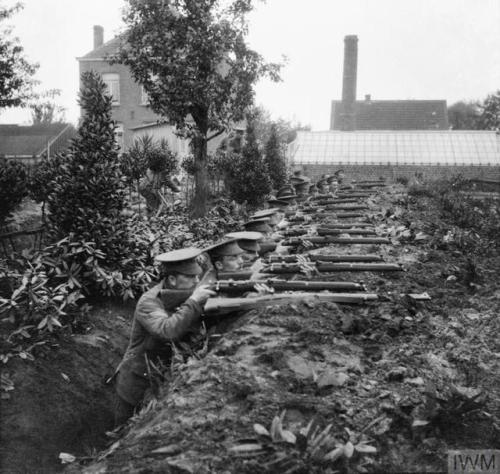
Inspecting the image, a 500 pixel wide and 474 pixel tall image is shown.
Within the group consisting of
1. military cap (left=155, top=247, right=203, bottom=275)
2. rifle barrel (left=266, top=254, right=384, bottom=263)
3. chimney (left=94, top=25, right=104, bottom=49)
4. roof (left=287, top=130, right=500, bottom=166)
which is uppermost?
chimney (left=94, top=25, right=104, bottom=49)

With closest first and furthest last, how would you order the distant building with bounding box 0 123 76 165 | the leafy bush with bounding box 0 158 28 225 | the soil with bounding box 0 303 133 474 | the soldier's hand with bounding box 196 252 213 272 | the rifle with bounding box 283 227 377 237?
the soil with bounding box 0 303 133 474, the soldier's hand with bounding box 196 252 213 272, the rifle with bounding box 283 227 377 237, the leafy bush with bounding box 0 158 28 225, the distant building with bounding box 0 123 76 165

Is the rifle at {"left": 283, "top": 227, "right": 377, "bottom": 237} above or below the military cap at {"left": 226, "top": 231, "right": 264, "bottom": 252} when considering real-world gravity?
Result: below

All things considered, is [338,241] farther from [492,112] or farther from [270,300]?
[492,112]

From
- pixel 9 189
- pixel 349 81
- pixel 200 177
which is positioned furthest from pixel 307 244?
pixel 349 81

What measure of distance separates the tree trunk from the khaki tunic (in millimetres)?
9527

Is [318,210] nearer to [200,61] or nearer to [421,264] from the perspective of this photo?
[200,61]

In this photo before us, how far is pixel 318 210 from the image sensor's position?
1399cm

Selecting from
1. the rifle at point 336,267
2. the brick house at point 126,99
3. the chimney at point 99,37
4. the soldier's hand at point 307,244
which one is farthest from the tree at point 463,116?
the rifle at point 336,267

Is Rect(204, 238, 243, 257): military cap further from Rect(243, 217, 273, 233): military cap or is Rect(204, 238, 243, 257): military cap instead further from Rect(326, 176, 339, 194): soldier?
Rect(326, 176, 339, 194): soldier

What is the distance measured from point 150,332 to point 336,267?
287cm

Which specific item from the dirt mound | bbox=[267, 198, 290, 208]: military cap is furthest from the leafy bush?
the dirt mound

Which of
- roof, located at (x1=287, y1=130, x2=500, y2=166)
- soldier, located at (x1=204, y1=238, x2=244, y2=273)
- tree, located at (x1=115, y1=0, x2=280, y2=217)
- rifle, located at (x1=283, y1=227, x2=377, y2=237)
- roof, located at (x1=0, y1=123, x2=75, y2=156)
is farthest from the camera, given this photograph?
roof, located at (x1=0, y1=123, x2=75, y2=156)

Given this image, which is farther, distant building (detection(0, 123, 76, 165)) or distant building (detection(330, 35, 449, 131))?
distant building (detection(330, 35, 449, 131))

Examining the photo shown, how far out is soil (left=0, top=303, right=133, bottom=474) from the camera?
529 centimetres
